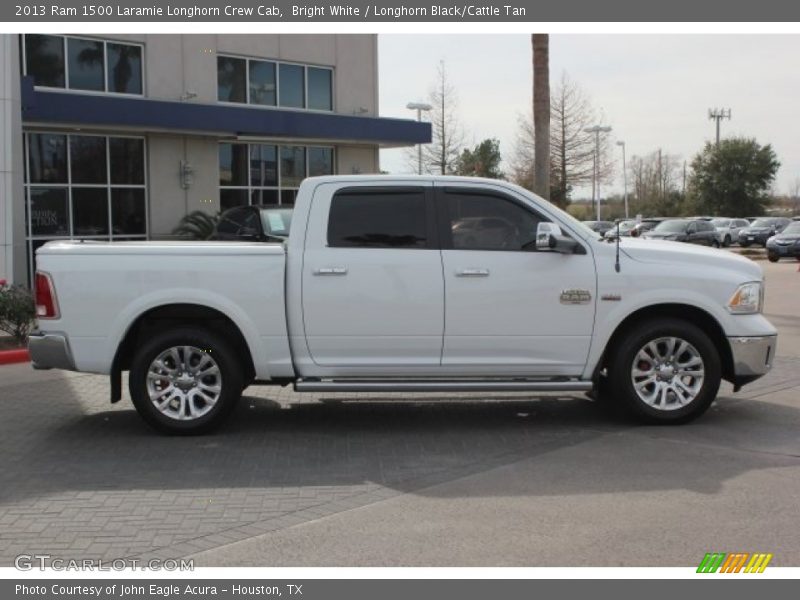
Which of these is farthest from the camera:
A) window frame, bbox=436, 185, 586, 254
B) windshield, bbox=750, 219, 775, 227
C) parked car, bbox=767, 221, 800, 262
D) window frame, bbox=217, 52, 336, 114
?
windshield, bbox=750, 219, 775, 227

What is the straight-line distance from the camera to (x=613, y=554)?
4684 millimetres

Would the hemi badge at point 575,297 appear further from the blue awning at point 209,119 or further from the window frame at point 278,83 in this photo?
the window frame at point 278,83

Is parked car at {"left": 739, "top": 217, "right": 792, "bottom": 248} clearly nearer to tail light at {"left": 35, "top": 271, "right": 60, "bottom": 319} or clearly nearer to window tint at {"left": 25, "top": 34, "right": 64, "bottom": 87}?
window tint at {"left": 25, "top": 34, "right": 64, "bottom": 87}

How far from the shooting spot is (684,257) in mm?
7352

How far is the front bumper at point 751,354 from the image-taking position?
7289 millimetres

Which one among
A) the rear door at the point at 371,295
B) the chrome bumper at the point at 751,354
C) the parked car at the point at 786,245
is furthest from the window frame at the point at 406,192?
the parked car at the point at 786,245

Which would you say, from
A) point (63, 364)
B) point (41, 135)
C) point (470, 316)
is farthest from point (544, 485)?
point (41, 135)

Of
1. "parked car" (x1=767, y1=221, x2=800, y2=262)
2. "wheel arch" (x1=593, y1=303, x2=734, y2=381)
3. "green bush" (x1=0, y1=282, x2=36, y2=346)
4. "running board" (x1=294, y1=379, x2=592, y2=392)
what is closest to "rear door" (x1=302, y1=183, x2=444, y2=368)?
"running board" (x1=294, y1=379, x2=592, y2=392)

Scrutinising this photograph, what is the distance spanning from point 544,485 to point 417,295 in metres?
1.91

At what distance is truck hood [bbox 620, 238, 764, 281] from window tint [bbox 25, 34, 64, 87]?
1584 cm

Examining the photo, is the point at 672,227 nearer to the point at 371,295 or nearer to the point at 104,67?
the point at 104,67

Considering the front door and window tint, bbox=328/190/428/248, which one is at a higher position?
window tint, bbox=328/190/428/248

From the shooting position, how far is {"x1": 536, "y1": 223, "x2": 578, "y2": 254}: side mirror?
23.0ft
